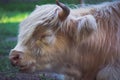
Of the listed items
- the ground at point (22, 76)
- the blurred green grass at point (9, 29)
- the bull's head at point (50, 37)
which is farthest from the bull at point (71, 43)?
the ground at point (22, 76)

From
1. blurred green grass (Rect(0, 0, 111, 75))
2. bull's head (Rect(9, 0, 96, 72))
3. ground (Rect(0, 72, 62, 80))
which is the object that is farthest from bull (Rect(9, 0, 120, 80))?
ground (Rect(0, 72, 62, 80))

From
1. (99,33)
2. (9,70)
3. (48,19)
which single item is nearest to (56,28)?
(48,19)

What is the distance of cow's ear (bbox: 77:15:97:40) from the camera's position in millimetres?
5363

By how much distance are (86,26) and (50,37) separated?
16.7 inches

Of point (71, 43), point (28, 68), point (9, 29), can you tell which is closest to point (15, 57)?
point (28, 68)

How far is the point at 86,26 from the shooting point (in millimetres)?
5363

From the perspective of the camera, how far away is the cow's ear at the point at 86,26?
5.36m

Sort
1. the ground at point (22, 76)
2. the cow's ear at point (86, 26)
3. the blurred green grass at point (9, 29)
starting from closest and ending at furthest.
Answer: the cow's ear at point (86, 26) → the ground at point (22, 76) → the blurred green grass at point (9, 29)

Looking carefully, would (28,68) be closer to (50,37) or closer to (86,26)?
(50,37)

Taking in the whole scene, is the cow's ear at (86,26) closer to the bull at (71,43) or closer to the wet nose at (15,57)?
the bull at (71,43)

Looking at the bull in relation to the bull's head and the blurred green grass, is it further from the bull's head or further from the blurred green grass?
the blurred green grass

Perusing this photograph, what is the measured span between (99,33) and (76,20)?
34 centimetres

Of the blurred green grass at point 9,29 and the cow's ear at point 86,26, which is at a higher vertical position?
the cow's ear at point 86,26

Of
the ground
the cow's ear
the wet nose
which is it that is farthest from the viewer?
the ground
